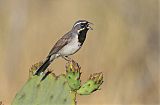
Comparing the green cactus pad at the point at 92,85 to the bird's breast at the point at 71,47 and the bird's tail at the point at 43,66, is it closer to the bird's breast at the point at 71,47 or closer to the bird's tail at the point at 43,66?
the bird's tail at the point at 43,66

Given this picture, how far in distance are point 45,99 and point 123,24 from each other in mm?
7220

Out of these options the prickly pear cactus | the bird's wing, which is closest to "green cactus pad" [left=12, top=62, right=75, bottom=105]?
the prickly pear cactus

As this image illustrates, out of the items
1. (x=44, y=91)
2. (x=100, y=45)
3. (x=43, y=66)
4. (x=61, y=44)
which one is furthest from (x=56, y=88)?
(x=100, y=45)

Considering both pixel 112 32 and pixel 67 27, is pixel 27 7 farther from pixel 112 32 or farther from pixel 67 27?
pixel 112 32

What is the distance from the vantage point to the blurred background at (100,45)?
29.0 feet

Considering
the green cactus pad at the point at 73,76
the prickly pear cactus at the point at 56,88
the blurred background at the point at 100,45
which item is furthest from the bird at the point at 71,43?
the blurred background at the point at 100,45

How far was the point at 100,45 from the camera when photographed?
33.6ft

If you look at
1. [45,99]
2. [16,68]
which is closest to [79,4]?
[16,68]

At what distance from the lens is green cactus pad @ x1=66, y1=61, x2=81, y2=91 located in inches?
118

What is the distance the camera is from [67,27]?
36.5 ft

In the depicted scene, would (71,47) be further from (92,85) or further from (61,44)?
(92,85)

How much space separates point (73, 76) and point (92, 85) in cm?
10

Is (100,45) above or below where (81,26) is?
below

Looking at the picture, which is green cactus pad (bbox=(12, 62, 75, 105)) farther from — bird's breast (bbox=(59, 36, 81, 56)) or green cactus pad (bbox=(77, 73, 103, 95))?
bird's breast (bbox=(59, 36, 81, 56))
